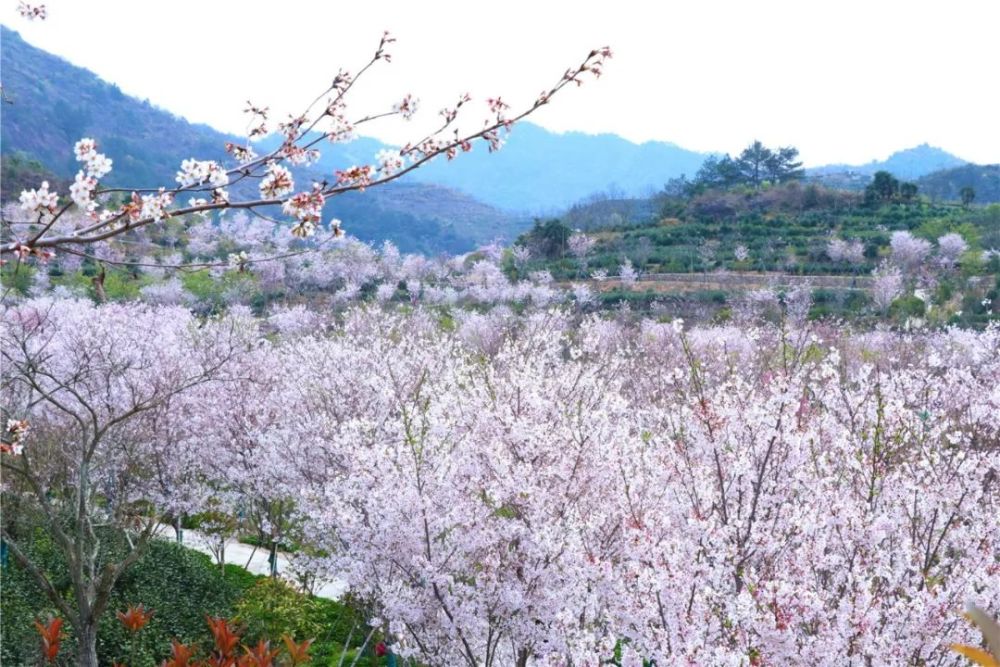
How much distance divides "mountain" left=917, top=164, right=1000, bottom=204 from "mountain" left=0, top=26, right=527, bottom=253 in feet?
196

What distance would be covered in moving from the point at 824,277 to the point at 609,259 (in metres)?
12.9

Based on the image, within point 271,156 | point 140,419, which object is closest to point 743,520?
point 271,156

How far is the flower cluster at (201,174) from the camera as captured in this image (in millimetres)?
2959

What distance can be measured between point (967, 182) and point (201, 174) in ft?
320

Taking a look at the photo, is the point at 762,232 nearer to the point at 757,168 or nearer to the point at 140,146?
the point at 757,168

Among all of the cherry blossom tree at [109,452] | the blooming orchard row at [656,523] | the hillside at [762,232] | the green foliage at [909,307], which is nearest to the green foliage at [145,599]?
the cherry blossom tree at [109,452]

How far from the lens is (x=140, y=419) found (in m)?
13.2

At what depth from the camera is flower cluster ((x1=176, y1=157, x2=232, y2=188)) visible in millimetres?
2959

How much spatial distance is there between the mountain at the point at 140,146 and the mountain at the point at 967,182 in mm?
59836

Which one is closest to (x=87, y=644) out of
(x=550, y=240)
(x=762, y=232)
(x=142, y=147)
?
(x=550, y=240)

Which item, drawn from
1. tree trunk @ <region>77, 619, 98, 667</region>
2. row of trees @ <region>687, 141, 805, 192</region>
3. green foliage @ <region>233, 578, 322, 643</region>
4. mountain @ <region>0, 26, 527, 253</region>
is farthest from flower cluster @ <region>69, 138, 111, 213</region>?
mountain @ <region>0, 26, 527, 253</region>

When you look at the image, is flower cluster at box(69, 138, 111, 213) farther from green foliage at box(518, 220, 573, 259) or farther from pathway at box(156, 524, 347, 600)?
green foliage at box(518, 220, 573, 259)

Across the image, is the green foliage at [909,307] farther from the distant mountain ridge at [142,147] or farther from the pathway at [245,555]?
the distant mountain ridge at [142,147]

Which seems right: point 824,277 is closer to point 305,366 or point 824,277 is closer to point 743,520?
point 305,366
